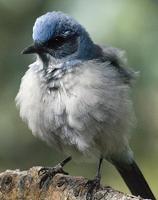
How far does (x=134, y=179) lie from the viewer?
7.92 metres

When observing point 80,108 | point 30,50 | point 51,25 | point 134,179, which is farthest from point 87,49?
point 134,179

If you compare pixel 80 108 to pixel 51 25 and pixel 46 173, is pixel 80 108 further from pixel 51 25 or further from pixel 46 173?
pixel 51 25

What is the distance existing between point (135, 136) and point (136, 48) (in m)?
1.00

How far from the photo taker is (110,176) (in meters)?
8.19

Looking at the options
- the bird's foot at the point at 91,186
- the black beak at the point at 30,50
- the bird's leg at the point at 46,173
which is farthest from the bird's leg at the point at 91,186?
the black beak at the point at 30,50

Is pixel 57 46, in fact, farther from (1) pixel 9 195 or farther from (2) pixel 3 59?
(1) pixel 9 195

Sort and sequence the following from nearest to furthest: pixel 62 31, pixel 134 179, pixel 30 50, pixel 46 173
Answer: pixel 46 173 → pixel 30 50 → pixel 62 31 → pixel 134 179

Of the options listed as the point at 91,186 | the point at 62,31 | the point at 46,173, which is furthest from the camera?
the point at 62,31

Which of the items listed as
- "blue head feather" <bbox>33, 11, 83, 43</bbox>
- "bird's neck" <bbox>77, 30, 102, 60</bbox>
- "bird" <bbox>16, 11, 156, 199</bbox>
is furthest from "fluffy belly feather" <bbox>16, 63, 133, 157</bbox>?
"blue head feather" <bbox>33, 11, 83, 43</bbox>

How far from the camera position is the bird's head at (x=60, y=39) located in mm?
7051

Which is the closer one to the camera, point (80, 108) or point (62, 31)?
point (80, 108)

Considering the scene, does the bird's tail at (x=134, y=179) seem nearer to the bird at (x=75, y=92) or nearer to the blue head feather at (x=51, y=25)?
the bird at (x=75, y=92)

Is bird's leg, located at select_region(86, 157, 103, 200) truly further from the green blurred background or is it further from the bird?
the green blurred background

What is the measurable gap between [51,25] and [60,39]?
0.27 metres
